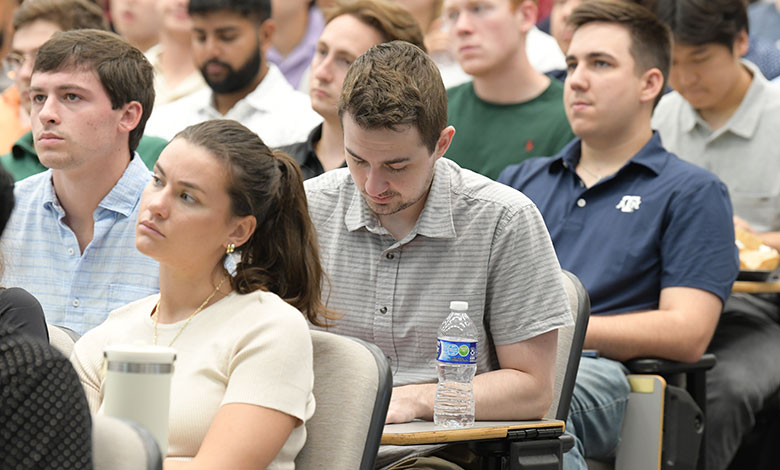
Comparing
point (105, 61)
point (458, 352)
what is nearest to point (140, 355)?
point (458, 352)

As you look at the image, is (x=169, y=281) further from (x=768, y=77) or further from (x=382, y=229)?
(x=768, y=77)

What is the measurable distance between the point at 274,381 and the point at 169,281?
1.26ft

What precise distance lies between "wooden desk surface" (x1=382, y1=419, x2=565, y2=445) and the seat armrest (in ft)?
2.79

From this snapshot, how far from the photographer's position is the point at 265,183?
93.9 inches

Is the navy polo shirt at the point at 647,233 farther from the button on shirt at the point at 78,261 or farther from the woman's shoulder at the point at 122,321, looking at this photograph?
the woman's shoulder at the point at 122,321

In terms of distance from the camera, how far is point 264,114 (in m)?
4.58

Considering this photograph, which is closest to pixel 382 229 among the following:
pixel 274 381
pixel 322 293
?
pixel 322 293

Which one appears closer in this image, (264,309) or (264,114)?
(264,309)

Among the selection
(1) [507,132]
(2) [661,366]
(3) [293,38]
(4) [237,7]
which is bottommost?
(2) [661,366]

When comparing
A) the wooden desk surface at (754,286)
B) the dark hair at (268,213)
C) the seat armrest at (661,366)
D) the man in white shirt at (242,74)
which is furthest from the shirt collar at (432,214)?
the man in white shirt at (242,74)

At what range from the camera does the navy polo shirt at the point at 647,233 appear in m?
3.45

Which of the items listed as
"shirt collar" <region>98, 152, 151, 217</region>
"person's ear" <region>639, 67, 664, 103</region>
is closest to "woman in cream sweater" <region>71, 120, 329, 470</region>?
"shirt collar" <region>98, 152, 151, 217</region>

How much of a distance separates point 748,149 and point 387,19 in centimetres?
145

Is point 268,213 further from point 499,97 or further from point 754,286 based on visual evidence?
point 499,97
